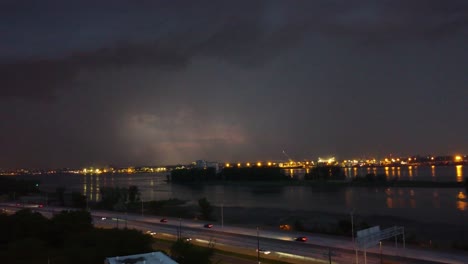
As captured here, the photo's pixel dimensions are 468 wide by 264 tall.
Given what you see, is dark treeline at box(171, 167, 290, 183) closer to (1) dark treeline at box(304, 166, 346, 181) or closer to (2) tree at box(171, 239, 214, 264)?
(1) dark treeline at box(304, 166, 346, 181)

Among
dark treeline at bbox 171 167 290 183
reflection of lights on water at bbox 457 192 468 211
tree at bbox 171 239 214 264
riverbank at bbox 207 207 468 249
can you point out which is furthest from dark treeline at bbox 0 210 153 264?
dark treeline at bbox 171 167 290 183

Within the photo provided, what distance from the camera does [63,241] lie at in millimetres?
16547

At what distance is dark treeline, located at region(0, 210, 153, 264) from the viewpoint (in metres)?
11.7

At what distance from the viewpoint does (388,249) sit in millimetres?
17438

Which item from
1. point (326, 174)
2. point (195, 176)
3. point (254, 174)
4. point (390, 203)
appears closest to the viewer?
point (390, 203)

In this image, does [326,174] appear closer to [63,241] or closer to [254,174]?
[254,174]

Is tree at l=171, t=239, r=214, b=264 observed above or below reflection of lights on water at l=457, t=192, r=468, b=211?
above

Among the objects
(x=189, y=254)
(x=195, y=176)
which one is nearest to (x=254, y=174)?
(x=195, y=176)

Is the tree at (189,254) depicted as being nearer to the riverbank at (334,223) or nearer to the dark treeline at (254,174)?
the riverbank at (334,223)

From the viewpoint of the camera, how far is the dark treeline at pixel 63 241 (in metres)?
11.7

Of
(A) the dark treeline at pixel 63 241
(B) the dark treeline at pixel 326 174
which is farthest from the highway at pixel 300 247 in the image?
(B) the dark treeline at pixel 326 174

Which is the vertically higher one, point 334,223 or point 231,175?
point 231,175

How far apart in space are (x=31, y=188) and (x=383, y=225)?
2730 inches

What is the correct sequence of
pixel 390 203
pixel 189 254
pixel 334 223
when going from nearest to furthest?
pixel 189 254 < pixel 334 223 < pixel 390 203
